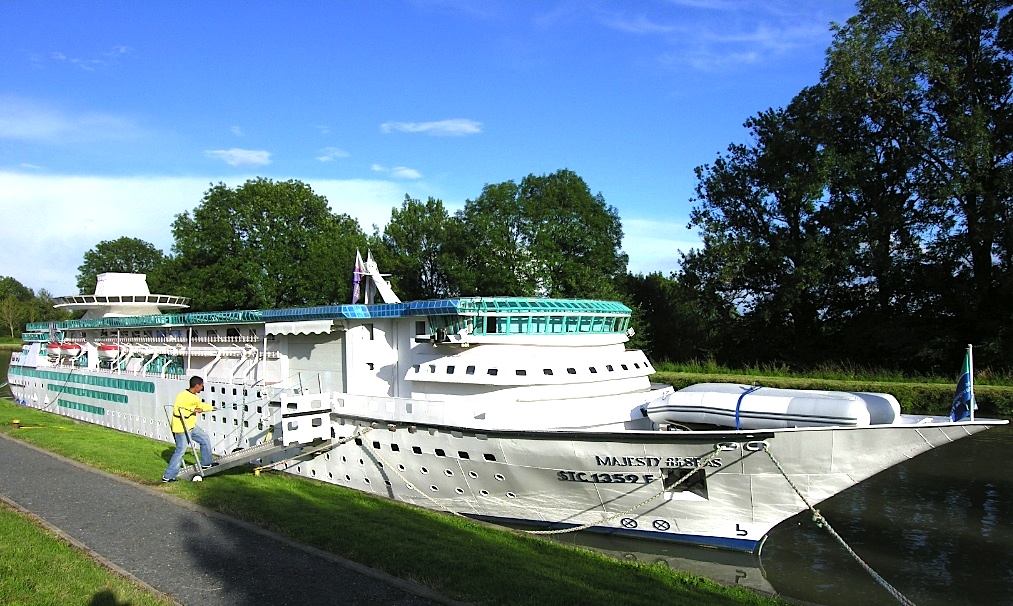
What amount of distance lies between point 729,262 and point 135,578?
32812 mm

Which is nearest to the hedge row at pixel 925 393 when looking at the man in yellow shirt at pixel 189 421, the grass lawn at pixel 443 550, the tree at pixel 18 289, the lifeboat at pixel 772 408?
the lifeboat at pixel 772 408

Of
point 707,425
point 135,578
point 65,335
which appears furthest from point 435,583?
point 65,335

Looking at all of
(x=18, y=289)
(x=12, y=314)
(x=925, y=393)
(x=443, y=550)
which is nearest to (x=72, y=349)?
(x=443, y=550)

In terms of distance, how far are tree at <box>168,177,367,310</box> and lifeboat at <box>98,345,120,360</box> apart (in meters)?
14.4

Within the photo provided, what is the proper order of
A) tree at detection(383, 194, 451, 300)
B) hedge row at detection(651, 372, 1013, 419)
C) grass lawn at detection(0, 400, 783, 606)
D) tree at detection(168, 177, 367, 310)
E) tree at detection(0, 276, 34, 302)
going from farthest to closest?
tree at detection(0, 276, 34, 302)
tree at detection(168, 177, 367, 310)
tree at detection(383, 194, 451, 300)
hedge row at detection(651, 372, 1013, 419)
grass lawn at detection(0, 400, 783, 606)

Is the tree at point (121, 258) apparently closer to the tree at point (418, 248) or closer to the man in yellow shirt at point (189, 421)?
the tree at point (418, 248)

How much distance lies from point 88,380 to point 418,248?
63.5ft

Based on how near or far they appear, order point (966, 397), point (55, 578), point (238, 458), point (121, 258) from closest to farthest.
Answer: point (55, 578)
point (966, 397)
point (238, 458)
point (121, 258)

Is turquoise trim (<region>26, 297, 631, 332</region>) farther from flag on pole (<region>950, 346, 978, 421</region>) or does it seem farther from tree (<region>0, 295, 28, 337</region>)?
tree (<region>0, 295, 28, 337</region>)

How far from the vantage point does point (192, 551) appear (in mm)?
9094

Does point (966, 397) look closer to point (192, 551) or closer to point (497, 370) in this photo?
point (497, 370)

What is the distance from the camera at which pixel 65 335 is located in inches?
1264

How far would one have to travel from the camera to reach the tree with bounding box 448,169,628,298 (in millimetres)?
37375

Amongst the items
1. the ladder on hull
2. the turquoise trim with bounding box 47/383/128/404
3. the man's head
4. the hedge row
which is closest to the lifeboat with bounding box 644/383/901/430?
the ladder on hull
